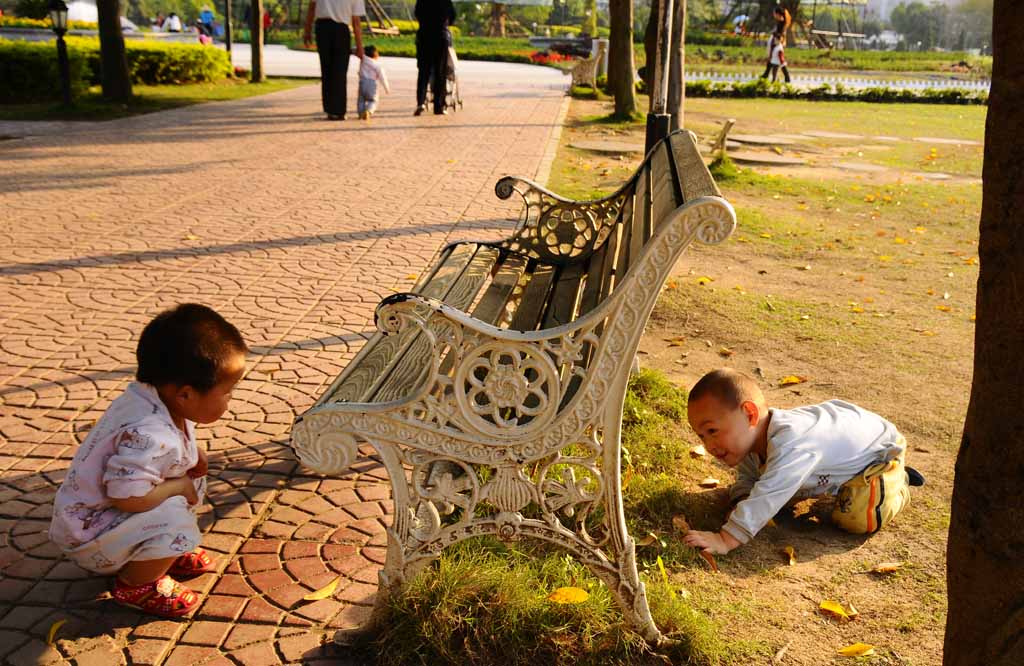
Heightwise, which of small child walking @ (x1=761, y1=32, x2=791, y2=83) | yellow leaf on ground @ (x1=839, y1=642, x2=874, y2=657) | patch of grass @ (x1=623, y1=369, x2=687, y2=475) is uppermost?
small child walking @ (x1=761, y1=32, x2=791, y2=83)

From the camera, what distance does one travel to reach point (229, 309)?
555cm

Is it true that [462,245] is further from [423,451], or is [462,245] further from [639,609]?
[639,609]

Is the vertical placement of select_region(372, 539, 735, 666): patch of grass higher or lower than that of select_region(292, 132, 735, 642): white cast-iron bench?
lower

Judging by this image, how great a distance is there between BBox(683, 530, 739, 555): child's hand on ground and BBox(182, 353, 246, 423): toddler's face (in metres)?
1.71

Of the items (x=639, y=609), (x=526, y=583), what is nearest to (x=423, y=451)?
(x=526, y=583)

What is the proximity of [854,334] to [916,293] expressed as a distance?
142 cm

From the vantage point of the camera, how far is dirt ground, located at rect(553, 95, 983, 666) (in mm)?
2916

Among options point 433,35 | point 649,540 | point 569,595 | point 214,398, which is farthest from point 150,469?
point 433,35

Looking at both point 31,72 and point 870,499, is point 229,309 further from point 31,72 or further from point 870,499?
point 31,72

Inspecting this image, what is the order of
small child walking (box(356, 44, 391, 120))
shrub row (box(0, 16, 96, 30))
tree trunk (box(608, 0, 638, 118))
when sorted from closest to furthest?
small child walking (box(356, 44, 391, 120)) < tree trunk (box(608, 0, 638, 118)) < shrub row (box(0, 16, 96, 30))

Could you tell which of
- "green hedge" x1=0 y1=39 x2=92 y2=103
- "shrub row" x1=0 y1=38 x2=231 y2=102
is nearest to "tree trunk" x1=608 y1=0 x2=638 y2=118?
"shrub row" x1=0 y1=38 x2=231 y2=102

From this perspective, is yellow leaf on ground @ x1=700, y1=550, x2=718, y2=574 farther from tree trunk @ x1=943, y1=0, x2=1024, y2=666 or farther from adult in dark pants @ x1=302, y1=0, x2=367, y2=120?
adult in dark pants @ x1=302, y1=0, x2=367, y2=120

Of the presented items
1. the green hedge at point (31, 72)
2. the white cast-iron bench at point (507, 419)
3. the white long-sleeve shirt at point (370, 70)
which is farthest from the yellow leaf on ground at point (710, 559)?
the green hedge at point (31, 72)

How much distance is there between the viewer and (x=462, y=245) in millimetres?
4488
